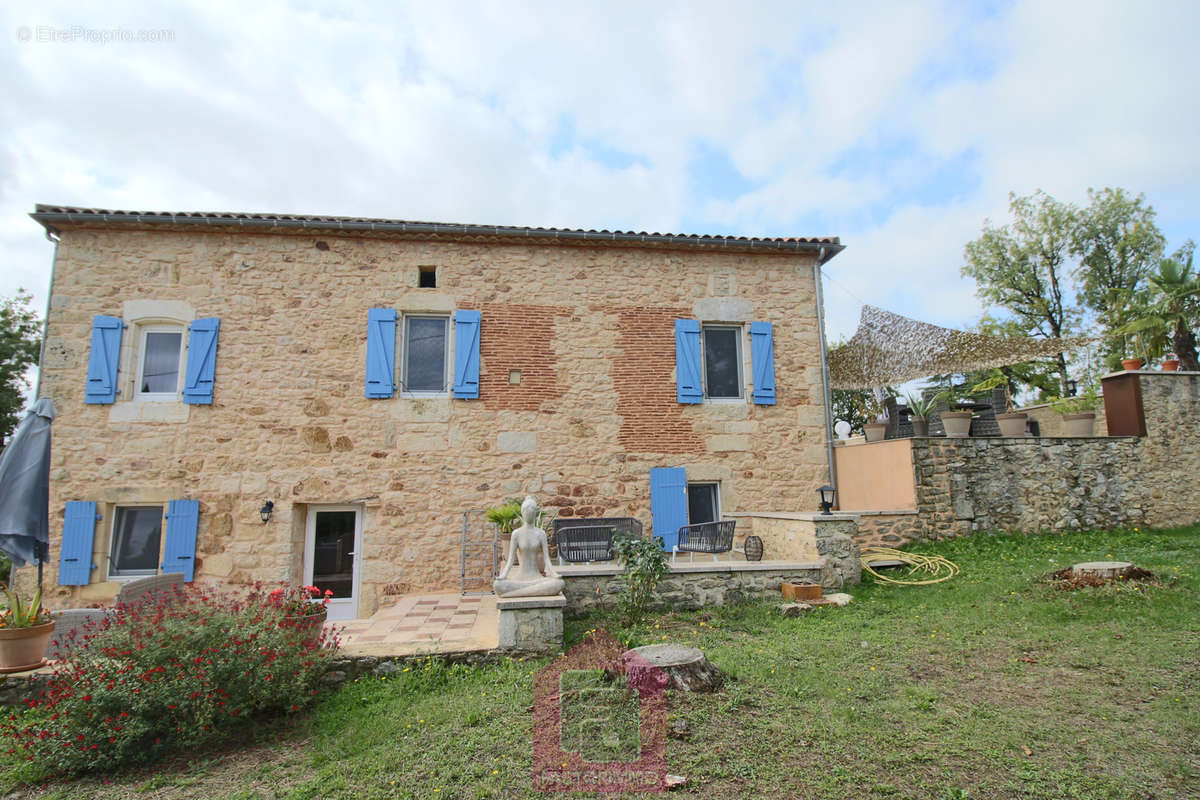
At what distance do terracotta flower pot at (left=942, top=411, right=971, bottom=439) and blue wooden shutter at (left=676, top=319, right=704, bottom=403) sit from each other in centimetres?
356

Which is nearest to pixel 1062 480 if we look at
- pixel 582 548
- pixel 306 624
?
pixel 582 548

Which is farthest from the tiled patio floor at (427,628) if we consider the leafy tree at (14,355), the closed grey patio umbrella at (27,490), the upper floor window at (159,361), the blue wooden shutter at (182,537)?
the leafy tree at (14,355)

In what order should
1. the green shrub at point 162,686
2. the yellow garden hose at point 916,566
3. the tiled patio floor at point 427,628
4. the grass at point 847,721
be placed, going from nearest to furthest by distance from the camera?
the grass at point 847,721, the green shrub at point 162,686, the tiled patio floor at point 427,628, the yellow garden hose at point 916,566

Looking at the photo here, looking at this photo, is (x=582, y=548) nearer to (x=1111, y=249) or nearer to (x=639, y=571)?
(x=639, y=571)

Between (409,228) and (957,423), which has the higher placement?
(409,228)

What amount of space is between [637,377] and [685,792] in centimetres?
601

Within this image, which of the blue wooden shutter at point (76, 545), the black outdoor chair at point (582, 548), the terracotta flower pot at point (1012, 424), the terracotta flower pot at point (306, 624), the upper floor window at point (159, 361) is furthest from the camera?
the terracotta flower pot at point (1012, 424)

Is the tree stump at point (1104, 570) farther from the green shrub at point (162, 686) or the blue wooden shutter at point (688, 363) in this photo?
the green shrub at point (162, 686)

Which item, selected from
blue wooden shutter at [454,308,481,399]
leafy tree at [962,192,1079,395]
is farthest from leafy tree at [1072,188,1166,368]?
blue wooden shutter at [454,308,481,399]

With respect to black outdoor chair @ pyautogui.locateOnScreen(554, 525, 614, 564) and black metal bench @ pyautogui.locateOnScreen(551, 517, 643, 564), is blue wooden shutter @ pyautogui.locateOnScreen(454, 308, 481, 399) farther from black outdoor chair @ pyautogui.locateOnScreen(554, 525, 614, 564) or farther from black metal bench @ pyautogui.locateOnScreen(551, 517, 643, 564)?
black outdoor chair @ pyautogui.locateOnScreen(554, 525, 614, 564)

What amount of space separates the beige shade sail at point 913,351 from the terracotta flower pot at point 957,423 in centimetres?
141

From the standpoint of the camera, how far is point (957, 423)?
8.64 meters

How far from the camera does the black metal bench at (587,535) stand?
277 inches

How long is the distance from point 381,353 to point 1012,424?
9.23 m
